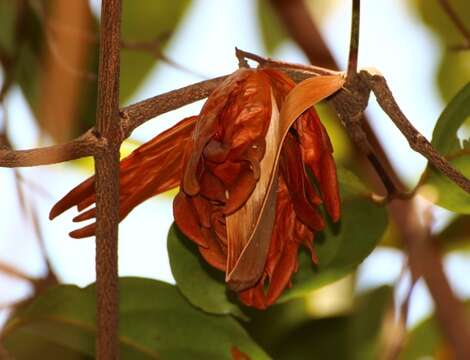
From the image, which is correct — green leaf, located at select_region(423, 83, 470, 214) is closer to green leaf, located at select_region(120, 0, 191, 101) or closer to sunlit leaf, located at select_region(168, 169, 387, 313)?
sunlit leaf, located at select_region(168, 169, 387, 313)

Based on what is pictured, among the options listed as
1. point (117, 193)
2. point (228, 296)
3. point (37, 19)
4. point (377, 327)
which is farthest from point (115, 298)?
point (37, 19)

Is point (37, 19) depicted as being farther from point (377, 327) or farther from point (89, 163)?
point (377, 327)

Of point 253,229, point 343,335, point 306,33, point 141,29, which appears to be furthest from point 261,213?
point 141,29

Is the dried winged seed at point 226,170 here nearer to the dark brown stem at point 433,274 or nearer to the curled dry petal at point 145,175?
the curled dry petal at point 145,175

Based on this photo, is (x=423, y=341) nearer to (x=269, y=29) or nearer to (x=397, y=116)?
(x=269, y=29)

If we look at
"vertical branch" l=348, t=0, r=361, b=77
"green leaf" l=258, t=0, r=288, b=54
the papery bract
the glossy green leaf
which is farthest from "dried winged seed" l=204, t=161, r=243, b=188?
"green leaf" l=258, t=0, r=288, b=54

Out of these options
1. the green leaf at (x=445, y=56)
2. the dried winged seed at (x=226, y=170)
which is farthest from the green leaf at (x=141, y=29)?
the dried winged seed at (x=226, y=170)

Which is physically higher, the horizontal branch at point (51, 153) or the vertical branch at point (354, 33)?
the vertical branch at point (354, 33)
